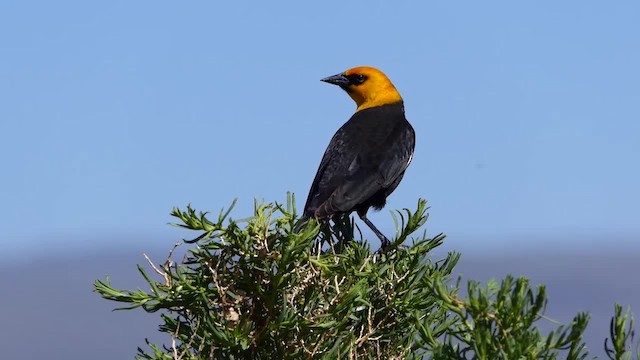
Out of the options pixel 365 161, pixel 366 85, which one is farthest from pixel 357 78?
pixel 365 161

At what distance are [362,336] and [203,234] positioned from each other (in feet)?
1.95

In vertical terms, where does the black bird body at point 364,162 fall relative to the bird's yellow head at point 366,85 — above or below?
below

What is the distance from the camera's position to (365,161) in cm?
931

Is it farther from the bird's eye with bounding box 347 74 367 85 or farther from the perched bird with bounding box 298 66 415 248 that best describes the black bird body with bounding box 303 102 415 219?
the bird's eye with bounding box 347 74 367 85

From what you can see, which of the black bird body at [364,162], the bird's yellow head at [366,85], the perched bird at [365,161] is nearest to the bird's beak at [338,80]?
the bird's yellow head at [366,85]

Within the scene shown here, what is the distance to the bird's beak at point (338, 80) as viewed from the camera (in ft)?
35.5

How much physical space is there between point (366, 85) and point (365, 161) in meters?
1.61

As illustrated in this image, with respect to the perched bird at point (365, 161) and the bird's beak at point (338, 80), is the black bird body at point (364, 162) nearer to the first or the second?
the perched bird at point (365, 161)

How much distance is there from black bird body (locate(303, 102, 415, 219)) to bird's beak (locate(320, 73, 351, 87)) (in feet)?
2.41

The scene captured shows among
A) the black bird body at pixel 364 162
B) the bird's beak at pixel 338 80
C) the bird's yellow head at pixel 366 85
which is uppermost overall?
A: the bird's beak at pixel 338 80

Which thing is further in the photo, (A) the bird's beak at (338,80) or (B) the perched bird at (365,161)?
(A) the bird's beak at (338,80)

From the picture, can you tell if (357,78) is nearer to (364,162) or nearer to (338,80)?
(338,80)

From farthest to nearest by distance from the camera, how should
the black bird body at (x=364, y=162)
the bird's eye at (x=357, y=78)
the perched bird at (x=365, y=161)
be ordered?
the bird's eye at (x=357, y=78)
the black bird body at (x=364, y=162)
the perched bird at (x=365, y=161)

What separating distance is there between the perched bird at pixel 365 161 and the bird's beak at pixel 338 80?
325 millimetres
